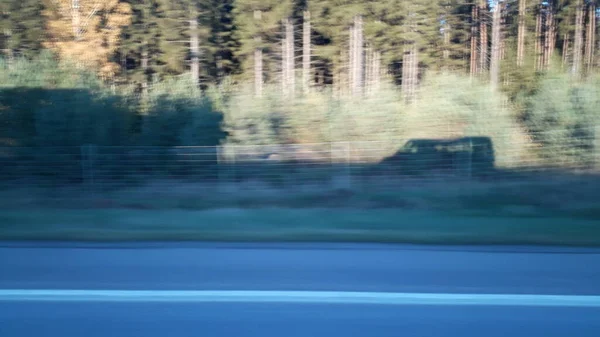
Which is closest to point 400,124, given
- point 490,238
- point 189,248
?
point 490,238

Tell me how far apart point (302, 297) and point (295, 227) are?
341 cm

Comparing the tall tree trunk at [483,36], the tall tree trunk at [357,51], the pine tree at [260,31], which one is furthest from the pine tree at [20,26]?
the tall tree trunk at [483,36]

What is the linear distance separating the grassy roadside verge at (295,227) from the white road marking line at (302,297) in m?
2.16

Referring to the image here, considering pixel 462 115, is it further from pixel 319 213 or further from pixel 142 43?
pixel 142 43

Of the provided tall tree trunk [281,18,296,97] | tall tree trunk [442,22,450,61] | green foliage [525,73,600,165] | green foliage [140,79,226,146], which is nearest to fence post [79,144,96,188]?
green foliage [140,79,226,146]

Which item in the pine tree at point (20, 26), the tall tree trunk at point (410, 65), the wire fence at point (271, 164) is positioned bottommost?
the wire fence at point (271, 164)

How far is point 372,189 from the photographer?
13.4 metres

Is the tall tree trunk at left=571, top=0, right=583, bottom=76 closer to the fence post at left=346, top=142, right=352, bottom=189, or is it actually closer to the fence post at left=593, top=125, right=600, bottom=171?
the fence post at left=593, top=125, right=600, bottom=171

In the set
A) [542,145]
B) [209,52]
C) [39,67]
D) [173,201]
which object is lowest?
[173,201]

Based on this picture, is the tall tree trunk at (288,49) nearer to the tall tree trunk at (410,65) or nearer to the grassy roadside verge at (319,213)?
the tall tree trunk at (410,65)

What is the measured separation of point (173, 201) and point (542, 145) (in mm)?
8871

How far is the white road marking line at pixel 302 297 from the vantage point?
5.05m

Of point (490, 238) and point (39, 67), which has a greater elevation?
point (39, 67)

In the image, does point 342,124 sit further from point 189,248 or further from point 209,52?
point 209,52
